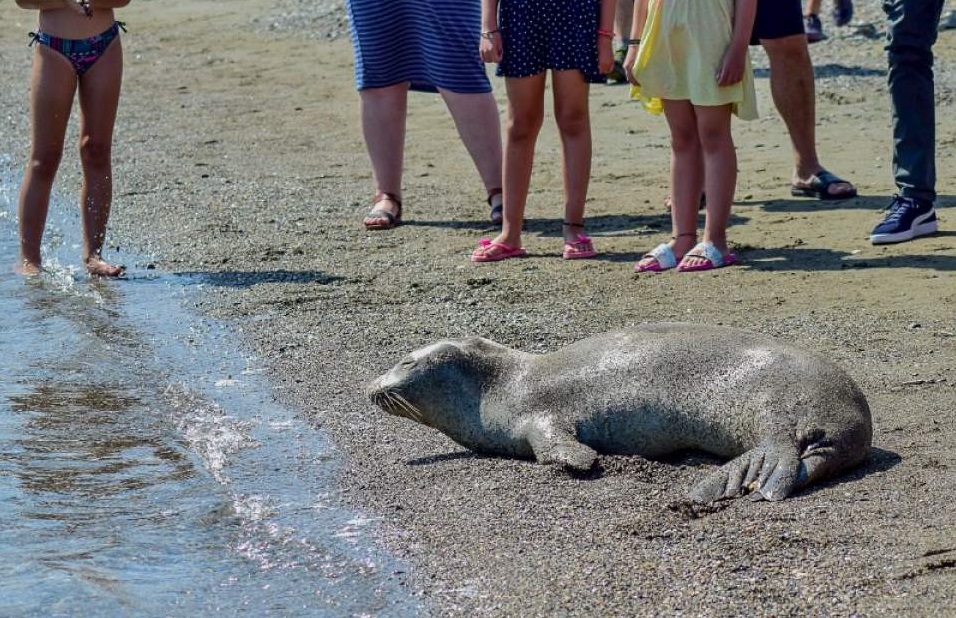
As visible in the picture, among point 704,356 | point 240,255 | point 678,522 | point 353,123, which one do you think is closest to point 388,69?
point 240,255

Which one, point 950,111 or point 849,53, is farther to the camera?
point 849,53

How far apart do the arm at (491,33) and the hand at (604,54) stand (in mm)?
485

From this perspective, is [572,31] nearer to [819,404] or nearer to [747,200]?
[747,200]

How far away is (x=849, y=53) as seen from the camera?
13.3 metres

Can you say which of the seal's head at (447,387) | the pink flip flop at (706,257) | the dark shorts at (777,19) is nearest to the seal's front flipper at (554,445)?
the seal's head at (447,387)

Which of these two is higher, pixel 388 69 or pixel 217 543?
pixel 388 69

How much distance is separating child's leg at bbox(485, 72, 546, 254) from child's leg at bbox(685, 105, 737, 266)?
85cm

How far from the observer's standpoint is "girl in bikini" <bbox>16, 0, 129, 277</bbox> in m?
7.39

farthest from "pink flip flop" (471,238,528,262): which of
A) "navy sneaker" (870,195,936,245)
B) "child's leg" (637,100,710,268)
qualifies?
"navy sneaker" (870,195,936,245)

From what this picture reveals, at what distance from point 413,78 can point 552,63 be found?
1.64m

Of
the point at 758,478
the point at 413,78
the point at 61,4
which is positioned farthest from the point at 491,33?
the point at 758,478

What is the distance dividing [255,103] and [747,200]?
19.5ft

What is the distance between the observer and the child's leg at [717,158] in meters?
7.12

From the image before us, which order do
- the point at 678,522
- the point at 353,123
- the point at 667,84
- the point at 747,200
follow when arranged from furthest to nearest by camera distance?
the point at 353,123, the point at 747,200, the point at 667,84, the point at 678,522
